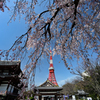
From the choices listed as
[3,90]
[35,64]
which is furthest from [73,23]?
[3,90]

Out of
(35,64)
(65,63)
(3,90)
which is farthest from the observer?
(3,90)

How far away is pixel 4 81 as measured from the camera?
9.43 metres

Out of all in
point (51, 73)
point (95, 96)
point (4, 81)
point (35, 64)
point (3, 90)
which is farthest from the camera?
point (51, 73)

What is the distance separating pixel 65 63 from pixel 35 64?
1.17m

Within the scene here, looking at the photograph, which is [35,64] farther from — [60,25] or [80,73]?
[80,73]

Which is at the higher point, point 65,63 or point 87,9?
point 87,9

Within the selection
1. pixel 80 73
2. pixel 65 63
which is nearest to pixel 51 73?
pixel 80 73

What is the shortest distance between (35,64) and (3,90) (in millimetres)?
8293

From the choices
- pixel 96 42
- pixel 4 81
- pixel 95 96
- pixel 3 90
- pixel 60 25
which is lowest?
pixel 95 96

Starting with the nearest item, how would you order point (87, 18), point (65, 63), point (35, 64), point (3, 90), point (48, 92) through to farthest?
point (35, 64), point (87, 18), point (65, 63), point (3, 90), point (48, 92)

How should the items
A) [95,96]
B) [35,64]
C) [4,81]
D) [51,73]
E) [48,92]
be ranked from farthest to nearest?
[51,73] < [48,92] < [95,96] < [4,81] < [35,64]

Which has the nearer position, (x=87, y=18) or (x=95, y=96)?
(x=87, y=18)

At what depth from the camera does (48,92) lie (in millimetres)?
12016

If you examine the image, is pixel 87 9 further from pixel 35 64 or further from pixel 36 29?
pixel 35 64
